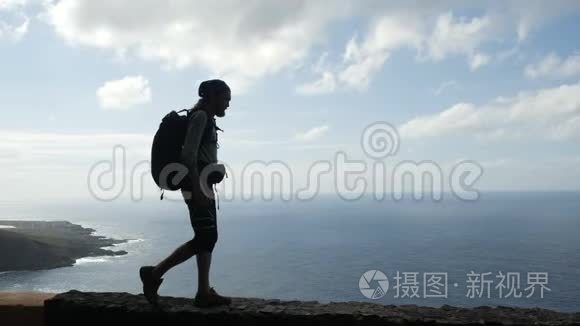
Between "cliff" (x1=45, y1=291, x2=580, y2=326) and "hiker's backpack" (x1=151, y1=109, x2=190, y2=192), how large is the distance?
93cm

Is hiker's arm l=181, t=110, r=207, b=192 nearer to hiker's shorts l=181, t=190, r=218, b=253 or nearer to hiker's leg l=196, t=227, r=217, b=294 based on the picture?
hiker's shorts l=181, t=190, r=218, b=253

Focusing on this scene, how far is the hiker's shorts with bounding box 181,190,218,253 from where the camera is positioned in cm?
344

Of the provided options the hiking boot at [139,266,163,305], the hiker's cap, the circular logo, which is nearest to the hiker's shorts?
the hiking boot at [139,266,163,305]

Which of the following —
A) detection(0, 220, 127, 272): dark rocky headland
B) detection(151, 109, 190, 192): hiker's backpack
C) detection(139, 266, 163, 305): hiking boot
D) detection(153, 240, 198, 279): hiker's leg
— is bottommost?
detection(0, 220, 127, 272): dark rocky headland

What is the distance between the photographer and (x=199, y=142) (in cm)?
331

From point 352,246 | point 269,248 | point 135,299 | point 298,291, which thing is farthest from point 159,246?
point 135,299

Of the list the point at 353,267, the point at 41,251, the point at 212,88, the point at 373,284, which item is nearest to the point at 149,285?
the point at 212,88

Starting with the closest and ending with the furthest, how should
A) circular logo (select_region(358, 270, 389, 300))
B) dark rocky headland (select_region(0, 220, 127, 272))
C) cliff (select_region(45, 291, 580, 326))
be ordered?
cliff (select_region(45, 291, 580, 326))
circular logo (select_region(358, 270, 389, 300))
dark rocky headland (select_region(0, 220, 127, 272))

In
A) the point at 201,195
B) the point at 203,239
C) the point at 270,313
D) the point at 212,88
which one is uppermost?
the point at 212,88

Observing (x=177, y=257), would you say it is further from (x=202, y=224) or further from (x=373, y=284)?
(x=373, y=284)

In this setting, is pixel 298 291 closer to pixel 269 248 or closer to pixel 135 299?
pixel 269 248

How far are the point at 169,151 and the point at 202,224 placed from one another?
604mm

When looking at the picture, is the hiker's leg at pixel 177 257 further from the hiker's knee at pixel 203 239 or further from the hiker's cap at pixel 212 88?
the hiker's cap at pixel 212 88

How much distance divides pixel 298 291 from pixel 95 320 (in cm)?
7469
